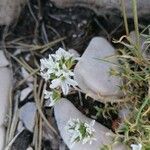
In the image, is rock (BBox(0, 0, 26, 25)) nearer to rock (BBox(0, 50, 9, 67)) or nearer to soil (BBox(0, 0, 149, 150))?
soil (BBox(0, 0, 149, 150))

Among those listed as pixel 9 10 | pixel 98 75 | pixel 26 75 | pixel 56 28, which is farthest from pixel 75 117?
pixel 9 10

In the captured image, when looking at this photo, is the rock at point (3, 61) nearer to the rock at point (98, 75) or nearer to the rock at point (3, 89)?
the rock at point (3, 89)

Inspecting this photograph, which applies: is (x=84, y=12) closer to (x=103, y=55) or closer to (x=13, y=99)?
(x=103, y=55)

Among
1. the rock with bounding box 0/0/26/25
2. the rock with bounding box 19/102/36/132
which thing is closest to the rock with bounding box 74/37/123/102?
the rock with bounding box 19/102/36/132

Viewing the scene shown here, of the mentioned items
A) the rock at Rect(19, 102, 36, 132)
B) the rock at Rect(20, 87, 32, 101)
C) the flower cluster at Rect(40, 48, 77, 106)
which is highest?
the flower cluster at Rect(40, 48, 77, 106)

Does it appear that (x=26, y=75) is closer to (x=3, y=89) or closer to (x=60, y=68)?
(x=3, y=89)

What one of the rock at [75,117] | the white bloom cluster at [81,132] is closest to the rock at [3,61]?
the rock at [75,117]

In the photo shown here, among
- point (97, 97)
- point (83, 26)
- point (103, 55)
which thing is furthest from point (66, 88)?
point (83, 26)
